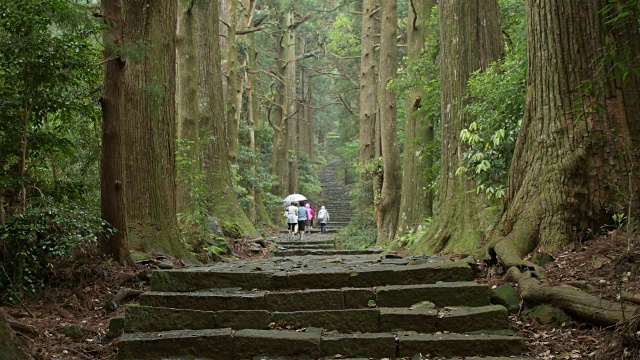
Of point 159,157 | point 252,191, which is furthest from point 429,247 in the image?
point 252,191

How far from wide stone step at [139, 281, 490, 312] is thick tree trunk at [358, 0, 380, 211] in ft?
51.4

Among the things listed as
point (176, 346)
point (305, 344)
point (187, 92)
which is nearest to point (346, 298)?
point (305, 344)

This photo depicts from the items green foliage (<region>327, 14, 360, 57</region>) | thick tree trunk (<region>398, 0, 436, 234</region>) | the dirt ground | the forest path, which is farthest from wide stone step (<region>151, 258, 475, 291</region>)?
green foliage (<region>327, 14, 360, 57</region>)

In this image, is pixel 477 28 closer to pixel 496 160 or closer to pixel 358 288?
pixel 496 160

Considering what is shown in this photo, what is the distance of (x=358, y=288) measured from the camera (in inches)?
236

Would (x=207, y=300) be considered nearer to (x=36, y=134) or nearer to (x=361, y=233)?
(x=36, y=134)

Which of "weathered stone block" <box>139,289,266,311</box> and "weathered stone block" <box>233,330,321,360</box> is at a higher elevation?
"weathered stone block" <box>139,289,266,311</box>

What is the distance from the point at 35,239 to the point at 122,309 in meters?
1.17

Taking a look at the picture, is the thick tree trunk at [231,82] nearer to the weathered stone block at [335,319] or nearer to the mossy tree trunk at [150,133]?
the mossy tree trunk at [150,133]

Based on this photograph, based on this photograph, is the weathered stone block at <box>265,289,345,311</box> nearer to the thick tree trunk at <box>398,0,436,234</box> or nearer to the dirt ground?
the dirt ground

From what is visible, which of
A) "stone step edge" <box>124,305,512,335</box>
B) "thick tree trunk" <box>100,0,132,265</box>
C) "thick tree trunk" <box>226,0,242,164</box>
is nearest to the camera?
"stone step edge" <box>124,305,512,335</box>

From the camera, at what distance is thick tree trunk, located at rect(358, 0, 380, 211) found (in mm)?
21812

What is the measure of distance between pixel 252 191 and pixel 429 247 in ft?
50.0

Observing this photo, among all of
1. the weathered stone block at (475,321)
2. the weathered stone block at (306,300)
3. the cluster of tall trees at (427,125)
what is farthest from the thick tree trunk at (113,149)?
the weathered stone block at (475,321)
